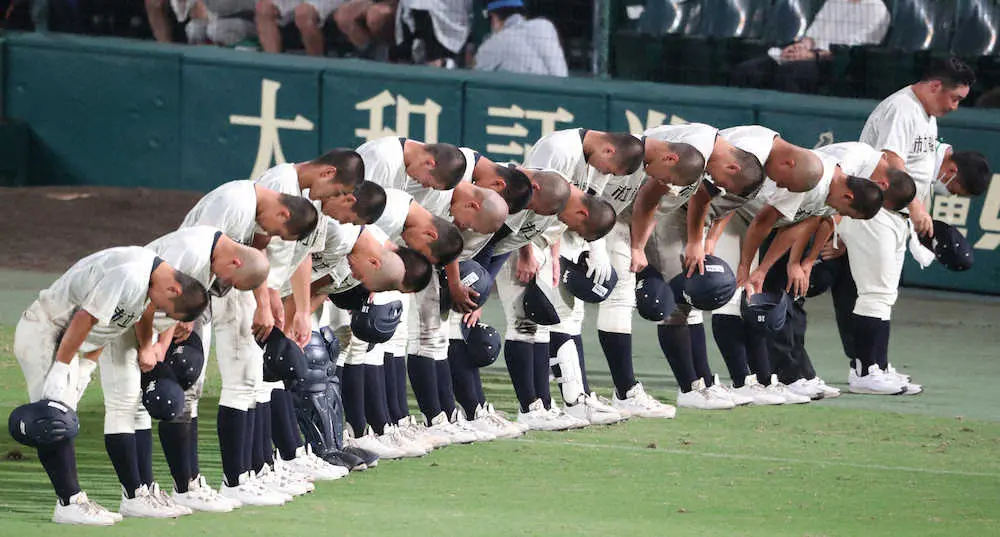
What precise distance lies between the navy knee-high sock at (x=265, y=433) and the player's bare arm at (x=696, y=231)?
9.17 feet

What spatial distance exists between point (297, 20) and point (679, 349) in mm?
7402

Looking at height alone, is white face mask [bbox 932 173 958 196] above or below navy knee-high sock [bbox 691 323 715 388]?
above

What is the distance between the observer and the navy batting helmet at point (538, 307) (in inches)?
376

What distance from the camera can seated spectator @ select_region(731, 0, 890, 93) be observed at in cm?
1469

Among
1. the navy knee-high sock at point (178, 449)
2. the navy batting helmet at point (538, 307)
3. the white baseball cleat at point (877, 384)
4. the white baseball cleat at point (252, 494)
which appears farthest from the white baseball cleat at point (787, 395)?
the navy knee-high sock at point (178, 449)

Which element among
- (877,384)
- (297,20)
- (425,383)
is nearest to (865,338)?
(877,384)

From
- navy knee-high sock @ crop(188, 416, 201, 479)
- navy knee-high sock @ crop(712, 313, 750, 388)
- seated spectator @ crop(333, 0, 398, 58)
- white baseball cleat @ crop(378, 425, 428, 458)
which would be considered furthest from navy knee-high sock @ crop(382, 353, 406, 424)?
seated spectator @ crop(333, 0, 398, 58)

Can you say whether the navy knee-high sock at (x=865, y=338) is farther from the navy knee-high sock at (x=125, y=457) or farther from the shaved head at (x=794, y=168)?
the navy knee-high sock at (x=125, y=457)

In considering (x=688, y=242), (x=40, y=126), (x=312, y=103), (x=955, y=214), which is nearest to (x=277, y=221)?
(x=688, y=242)

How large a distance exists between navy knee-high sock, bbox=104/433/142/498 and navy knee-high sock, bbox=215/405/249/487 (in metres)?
0.48

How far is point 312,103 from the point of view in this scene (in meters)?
16.5

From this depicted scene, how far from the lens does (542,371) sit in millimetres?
9875

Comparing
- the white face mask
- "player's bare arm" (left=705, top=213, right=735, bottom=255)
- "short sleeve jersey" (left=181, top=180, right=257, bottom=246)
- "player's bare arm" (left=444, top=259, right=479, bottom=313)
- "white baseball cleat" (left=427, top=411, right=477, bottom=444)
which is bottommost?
"white baseball cleat" (left=427, top=411, right=477, bottom=444)

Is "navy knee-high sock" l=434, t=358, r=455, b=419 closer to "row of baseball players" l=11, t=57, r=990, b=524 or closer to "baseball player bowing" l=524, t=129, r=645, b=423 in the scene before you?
"row of baseball players" l=11, t=57, r=990, b=524
